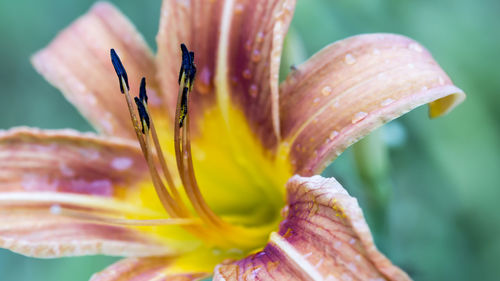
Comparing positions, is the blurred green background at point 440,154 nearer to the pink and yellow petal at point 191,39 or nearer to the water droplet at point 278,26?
the pink and yellow petal at point 191,39

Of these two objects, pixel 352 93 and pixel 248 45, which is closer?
pixel 352 93

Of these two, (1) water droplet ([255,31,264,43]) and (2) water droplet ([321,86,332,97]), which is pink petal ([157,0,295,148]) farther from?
(2) water droplet ([321,86,332,97])

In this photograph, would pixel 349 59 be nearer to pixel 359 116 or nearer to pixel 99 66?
pixel 359 116

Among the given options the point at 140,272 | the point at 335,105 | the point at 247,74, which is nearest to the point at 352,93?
the point at 335,105

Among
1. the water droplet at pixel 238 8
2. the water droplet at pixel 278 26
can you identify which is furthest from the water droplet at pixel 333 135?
the water droplet at pixel 238 8

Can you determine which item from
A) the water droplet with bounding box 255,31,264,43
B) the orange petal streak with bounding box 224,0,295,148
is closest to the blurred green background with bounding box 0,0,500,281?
the orange petal streak with bounding box 224,0,295,148

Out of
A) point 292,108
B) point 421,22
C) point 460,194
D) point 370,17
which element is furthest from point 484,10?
point 292,108

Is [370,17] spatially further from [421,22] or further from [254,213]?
[254,213]
